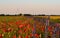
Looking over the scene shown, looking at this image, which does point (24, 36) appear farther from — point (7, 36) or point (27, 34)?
point (7, 36)

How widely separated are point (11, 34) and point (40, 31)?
2.96 feet

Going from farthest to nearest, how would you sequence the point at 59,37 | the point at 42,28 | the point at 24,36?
the point at 42,28 → the point at 24,36 → the point at 59,37

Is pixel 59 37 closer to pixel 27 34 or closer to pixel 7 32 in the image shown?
pixel 27 34

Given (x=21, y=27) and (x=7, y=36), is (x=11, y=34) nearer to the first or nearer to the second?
(x=7, y=36)

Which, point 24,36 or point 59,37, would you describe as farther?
point 24,36

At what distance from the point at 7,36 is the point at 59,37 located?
1.66 metres

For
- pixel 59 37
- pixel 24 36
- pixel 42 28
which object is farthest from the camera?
pixel 42 28

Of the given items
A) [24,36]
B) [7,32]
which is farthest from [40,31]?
[7,32]

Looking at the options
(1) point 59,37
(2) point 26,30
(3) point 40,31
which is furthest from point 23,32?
(1) point 59,37

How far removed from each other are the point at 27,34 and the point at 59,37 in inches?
44.9

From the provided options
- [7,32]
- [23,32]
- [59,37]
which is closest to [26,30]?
[23,32]

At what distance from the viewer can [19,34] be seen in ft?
20.7

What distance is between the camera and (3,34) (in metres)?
6.38

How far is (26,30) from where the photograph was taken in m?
6.49
